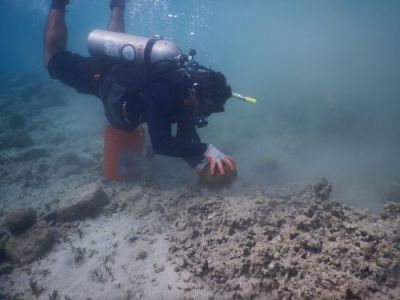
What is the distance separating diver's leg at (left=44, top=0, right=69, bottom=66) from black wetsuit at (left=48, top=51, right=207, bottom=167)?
0.84ft

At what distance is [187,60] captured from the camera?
535cm

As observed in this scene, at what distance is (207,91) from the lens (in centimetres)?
501

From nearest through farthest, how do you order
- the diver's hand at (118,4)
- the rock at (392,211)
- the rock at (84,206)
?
1. the rock at (392,211)
2. the rock at (84,206)
3. the diver's hand at (118,4)

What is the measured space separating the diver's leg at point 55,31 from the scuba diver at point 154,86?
0.04 metres

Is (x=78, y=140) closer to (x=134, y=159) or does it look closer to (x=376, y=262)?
(x=134, y=159)

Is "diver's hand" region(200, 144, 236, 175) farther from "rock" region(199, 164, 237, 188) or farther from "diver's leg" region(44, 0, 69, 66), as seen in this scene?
"diver's leg" region(44, 0, 69, 66)

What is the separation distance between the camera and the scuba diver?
5.02 metres

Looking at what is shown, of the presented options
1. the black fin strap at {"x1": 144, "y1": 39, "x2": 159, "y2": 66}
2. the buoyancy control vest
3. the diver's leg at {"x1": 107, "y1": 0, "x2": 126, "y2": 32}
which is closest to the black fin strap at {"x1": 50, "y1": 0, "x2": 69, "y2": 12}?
A: the diver's leg at {"x1": 107, "y1": 0, "x2": 126, "y2": 32}

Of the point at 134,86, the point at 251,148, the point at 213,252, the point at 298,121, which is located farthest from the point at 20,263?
the point at 298,121

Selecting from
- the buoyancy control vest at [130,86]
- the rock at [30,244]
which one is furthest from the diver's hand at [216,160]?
the rock at [30,244]

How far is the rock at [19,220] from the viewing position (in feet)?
15.4

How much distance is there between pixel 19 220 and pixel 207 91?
3571mm

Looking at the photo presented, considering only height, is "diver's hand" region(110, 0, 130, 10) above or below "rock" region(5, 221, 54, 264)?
above

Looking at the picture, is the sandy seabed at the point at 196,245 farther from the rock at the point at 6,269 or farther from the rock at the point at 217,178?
the rock at the point at 217,178
